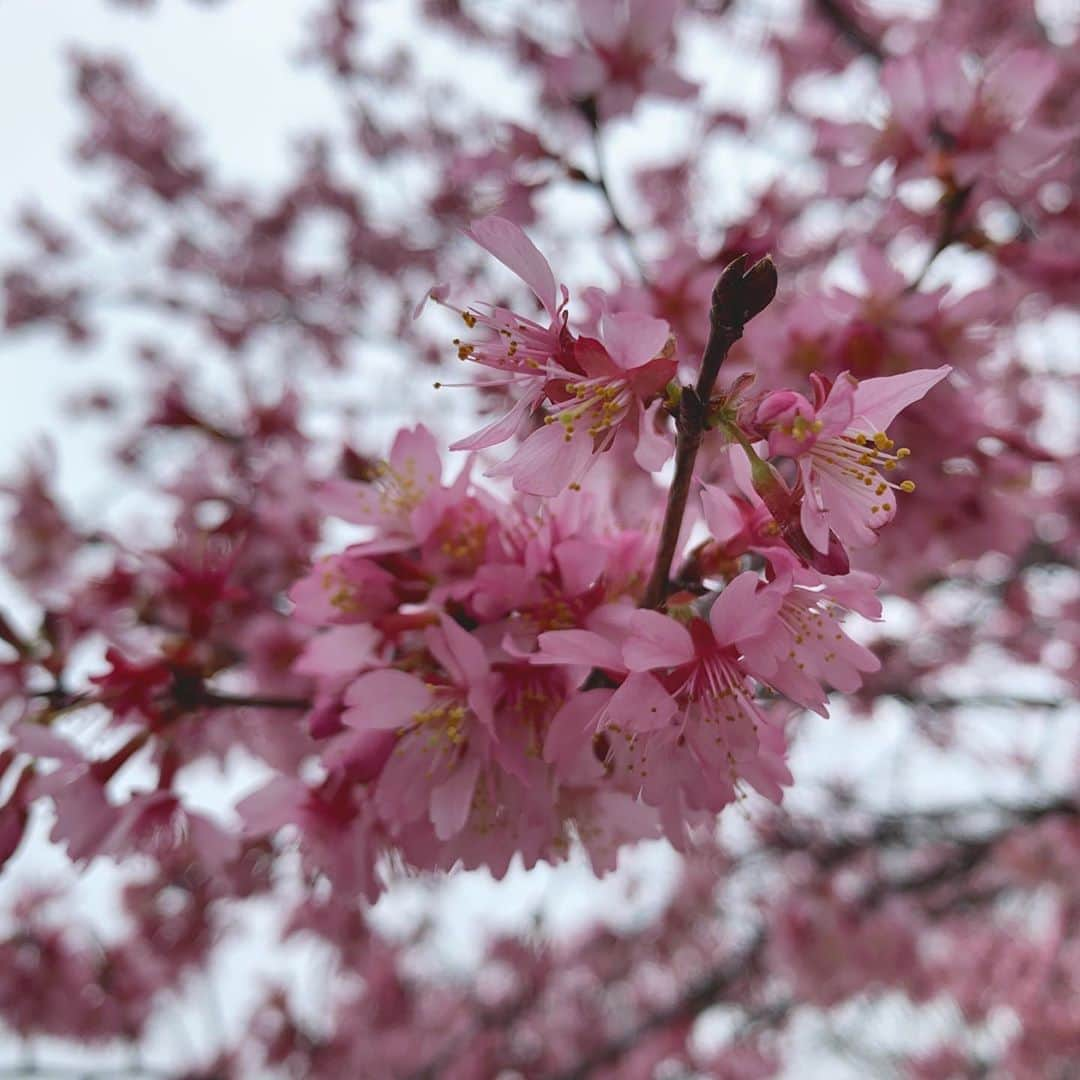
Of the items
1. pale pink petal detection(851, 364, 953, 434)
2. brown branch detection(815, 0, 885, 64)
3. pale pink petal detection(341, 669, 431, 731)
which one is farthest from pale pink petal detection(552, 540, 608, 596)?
brown branch detection(815, 0, 885, 64)

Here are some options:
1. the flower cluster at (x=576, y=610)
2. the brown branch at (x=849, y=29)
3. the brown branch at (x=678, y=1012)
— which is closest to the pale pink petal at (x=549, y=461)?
the flower cluster at (x=576, y=610)

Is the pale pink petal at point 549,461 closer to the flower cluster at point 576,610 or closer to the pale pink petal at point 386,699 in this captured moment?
the flower cluster at point 576,610

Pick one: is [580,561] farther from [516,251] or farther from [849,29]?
[849,29]

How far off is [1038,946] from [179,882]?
6.91 meters

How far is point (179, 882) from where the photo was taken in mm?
3629

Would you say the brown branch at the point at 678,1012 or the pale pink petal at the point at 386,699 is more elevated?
the pale pink petal at the point at 386,699

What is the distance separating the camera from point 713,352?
83cm

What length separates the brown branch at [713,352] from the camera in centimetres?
79

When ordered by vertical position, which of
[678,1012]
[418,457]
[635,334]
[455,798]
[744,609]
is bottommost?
[678,1012]

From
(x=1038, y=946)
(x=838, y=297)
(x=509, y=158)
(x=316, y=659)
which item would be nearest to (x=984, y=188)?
(x=838, y=297)

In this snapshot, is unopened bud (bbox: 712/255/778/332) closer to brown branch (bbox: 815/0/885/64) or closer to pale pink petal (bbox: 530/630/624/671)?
pale pink petal (bbox: 530/630/624/671)

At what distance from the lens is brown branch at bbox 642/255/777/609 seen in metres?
0.79

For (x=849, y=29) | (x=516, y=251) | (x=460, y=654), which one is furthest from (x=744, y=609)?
(x=849, y=29)

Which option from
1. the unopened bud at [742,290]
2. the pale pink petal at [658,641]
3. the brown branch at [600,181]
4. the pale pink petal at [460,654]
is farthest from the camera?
the brown branch at [600,181]
